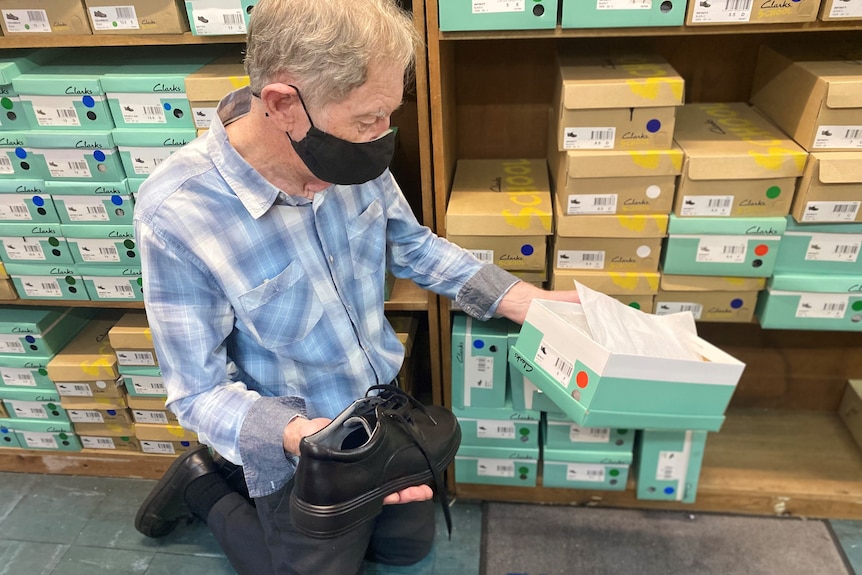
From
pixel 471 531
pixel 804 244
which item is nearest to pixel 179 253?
pixel 471 531

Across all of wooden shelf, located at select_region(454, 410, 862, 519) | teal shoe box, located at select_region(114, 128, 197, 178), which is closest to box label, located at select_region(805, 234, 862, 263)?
wooden shelf, located at select_region(454, 410, 862, 519)

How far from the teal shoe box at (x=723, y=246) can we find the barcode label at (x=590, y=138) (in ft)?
0.68

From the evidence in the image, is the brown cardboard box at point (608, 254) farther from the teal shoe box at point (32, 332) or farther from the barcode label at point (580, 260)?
the teal shoe box at point (32, 332)

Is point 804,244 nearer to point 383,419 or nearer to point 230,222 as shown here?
point 383,419

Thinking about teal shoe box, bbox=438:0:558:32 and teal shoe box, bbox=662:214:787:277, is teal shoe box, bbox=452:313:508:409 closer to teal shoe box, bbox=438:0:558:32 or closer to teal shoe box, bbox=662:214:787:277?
teal shoe box, bbox=662:214:787:277

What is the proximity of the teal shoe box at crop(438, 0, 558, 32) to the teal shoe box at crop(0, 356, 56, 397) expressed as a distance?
1.29 m

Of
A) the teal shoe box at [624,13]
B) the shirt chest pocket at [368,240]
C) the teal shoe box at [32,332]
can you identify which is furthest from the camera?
the teal shoe box at [32,332]

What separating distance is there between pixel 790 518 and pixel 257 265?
4.66ft

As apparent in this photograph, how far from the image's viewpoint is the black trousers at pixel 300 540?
4.23 feet

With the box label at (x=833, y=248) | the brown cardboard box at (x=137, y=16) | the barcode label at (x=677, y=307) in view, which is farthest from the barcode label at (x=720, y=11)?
the brown cardboard box at (x=137, y=16)

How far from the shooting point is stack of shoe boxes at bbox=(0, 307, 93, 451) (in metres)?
1.61

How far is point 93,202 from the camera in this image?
1.41 metres

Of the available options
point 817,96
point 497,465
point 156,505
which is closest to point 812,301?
point 817,96

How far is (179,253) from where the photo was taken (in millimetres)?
988
